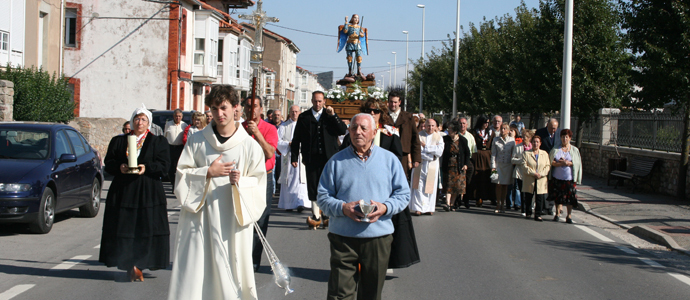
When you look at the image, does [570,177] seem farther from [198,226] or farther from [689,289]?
[198,226]

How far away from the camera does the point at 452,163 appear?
508 inches

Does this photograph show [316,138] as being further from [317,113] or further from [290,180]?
[290,180]

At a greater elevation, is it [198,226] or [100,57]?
[100,57]

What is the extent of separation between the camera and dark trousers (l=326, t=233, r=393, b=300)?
4477 millimetres

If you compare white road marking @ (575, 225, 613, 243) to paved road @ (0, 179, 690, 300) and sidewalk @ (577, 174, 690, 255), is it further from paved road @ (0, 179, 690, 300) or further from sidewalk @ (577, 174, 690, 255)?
sidewalk @ (577, 174, 690, 255)

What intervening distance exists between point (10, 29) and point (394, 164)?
73.4 ft

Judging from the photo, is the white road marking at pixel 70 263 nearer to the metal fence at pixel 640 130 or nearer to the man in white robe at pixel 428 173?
the man in white robe at pixel 428 173

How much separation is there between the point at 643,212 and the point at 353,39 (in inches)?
354

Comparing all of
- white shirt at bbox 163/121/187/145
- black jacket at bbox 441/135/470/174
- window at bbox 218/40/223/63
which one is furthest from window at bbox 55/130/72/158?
window at bbox 218/40/223/63

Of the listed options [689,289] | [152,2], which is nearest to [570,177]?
[689,289]

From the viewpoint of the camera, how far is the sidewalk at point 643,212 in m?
10.1

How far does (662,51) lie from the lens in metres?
13.6

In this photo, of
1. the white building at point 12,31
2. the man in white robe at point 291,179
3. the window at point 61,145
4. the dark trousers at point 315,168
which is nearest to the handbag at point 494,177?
the man in white robe at point 291,179

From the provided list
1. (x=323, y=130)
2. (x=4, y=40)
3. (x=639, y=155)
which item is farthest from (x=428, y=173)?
(x=4, y=40)
